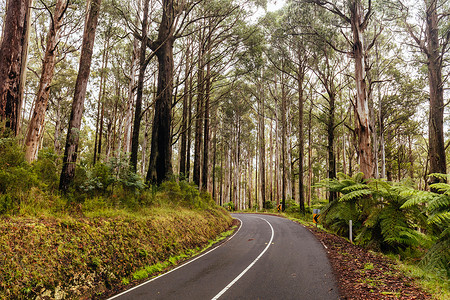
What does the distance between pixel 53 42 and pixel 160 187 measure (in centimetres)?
906

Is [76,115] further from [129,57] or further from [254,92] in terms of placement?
[254,92]

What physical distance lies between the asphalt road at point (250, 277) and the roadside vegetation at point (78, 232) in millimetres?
898

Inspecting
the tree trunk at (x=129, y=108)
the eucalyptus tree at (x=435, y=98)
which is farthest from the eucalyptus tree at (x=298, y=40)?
the tree trunk at (x=129, y=108)

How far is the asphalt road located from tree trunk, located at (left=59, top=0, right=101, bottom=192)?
13.1ft

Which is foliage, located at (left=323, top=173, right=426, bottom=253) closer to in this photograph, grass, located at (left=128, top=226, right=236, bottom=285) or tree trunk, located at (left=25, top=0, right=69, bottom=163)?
grass, located at (left=128, top=226, right=236, bottom=285)

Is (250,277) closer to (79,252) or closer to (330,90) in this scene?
(79,252)

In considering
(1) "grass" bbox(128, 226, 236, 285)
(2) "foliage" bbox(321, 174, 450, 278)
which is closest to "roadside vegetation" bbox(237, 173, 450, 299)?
(2) "foliage" bbox(321, 174, 450, 278)

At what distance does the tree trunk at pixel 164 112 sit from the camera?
13.3 metres

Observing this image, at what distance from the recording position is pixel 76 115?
317 inches

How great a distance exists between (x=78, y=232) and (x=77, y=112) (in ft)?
12.9

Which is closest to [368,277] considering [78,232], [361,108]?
[78,232]

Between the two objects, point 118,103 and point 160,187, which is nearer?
point 160,187

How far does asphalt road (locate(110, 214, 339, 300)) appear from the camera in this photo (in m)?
5.68

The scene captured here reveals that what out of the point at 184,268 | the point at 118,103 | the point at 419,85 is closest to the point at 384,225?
the point at 184,268
